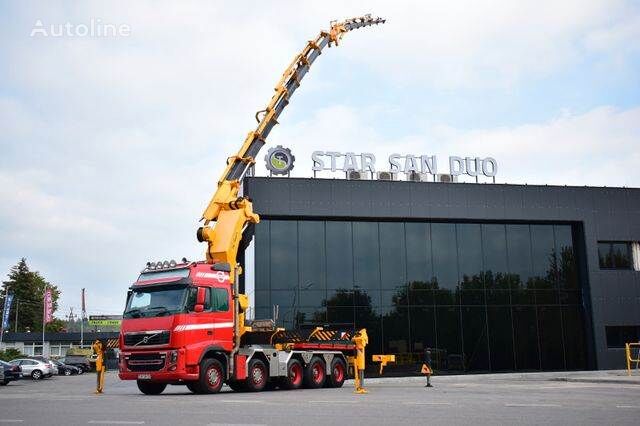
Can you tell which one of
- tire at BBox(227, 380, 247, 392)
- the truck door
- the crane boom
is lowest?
tire at BBox(227, 380, 247, 392)

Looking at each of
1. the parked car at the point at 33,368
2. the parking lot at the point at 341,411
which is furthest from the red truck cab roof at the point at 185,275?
the parked car at the point at 33,368

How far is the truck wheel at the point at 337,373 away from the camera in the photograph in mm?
24547

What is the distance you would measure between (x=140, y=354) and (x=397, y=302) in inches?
607

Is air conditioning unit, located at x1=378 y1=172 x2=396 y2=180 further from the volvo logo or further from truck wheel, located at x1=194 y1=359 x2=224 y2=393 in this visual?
truck wheel, located at x1=194 y1=359 x2=224 y2=393

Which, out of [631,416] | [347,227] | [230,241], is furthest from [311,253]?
[631,416]

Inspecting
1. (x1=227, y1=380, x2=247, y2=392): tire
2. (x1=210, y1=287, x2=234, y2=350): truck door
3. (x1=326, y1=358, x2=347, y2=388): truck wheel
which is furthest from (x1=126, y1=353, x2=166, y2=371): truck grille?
(x1=326, y1=358, x2=347, y2=388): truck wheel

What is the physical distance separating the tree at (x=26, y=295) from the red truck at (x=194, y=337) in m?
90.3

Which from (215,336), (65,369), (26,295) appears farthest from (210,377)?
(26,295)

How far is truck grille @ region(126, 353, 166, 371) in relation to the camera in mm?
19453

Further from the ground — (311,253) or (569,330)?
(311,253)

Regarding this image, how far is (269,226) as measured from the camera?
3209cm

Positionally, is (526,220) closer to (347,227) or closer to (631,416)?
(347,227)

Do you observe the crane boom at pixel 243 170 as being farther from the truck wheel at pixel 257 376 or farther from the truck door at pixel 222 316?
the truck wheel at pixel 257 376

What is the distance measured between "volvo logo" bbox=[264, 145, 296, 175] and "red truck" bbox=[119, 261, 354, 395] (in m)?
10.9
